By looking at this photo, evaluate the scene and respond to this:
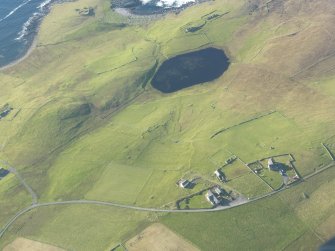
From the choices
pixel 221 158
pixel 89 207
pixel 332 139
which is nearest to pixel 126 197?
pixel 89 207

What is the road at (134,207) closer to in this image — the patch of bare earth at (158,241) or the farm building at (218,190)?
the farm building at (218,190)

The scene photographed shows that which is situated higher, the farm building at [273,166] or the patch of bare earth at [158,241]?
the patch of bare earth at [158,241]

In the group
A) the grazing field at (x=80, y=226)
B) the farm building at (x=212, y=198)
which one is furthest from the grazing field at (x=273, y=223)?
the grazing field at (x=80, y=226)

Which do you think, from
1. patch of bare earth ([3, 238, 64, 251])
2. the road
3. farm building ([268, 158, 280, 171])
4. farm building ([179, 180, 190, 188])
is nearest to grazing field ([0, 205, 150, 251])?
patch of bare earth ([3, 238, 64, 251])

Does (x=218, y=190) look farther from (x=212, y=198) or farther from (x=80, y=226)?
(x=80, y=226)

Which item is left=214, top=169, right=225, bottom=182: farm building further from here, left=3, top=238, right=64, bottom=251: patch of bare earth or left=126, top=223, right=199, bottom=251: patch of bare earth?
left=3, top=238, right=64, bottom=251: patch of bare earth

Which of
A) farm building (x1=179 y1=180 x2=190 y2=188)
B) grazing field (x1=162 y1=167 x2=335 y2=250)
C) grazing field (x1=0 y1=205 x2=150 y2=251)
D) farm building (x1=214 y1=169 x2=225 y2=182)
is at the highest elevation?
grazing field (x1=0 y1=205 x2=150 y2=251)
